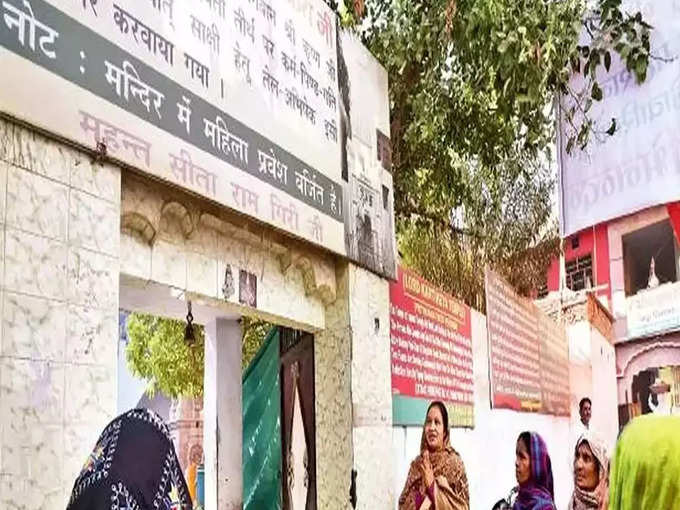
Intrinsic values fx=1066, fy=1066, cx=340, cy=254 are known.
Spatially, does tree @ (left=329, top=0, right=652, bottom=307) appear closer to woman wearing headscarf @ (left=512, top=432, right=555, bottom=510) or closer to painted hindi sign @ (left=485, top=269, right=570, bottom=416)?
painted hindi sign @ (left=485, top=269, right=570, bottom=416)

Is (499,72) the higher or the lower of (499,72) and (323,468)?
the higher

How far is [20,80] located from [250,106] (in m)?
1.47

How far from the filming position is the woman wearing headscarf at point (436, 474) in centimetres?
575

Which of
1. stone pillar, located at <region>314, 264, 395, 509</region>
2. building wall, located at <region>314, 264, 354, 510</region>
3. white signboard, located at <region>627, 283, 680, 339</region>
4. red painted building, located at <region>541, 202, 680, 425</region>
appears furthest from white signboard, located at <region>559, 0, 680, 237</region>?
building wall, located at <region>314, 264, 354, 510</region>

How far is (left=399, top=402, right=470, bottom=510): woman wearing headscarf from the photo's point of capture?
575 cm

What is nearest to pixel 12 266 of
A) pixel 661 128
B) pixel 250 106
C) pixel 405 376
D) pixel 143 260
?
pixel 143 260

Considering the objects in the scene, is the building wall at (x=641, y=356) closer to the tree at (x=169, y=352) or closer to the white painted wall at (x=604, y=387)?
the white painted wall at (x=604, y=387)

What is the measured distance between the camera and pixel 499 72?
589 centimetres

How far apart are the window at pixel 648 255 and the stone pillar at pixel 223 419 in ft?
16.8

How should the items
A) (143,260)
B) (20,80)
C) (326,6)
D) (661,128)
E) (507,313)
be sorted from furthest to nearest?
(661,128) < (507,313) < (326,6) < (143,260) < (20,80)

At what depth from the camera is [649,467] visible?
2055mm

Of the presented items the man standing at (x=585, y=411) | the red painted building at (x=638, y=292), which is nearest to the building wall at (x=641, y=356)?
the red painted building at (x=638, y=292)

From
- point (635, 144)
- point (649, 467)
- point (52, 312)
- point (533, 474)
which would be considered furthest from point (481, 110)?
point (649, 467)

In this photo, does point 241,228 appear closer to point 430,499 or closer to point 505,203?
point 430,499
